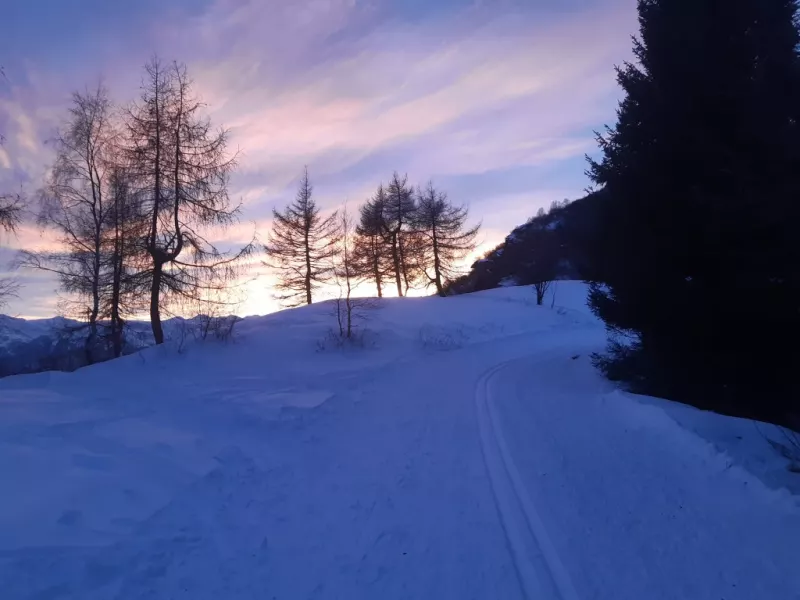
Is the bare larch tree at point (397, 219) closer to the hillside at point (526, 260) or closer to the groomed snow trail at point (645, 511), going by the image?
the hillside at point (526, 260)

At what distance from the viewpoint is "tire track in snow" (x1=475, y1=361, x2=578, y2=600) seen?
4.40 meters

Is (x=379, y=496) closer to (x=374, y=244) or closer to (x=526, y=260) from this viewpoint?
(x=374, y=244)

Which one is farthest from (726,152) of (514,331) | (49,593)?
(514,331)

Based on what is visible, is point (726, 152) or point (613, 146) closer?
point (726, 152)

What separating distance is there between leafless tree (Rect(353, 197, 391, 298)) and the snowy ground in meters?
25.6

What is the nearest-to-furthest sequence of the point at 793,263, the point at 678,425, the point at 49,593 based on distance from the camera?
the point at 49,593, the point at 678,425, the point at 793,263

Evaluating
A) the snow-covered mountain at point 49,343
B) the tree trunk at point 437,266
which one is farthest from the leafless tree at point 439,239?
the snow-covered mountain at point 49,343

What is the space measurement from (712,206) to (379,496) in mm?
8357

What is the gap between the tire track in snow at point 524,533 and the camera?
4.40 metres

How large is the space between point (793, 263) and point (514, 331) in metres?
20.0

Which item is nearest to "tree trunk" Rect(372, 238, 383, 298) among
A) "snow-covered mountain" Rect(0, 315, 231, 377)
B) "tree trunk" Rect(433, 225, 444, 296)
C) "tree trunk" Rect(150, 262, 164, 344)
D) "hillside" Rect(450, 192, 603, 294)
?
"tree trunk" Rect(433, 225, 444, 296)

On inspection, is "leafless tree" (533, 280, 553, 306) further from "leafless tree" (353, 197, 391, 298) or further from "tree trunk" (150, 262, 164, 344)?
"tree trunk" (150, 262, 164, 344)

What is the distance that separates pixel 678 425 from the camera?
8352 mm

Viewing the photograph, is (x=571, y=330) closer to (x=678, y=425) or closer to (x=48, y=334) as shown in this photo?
(x=678, y=425)
